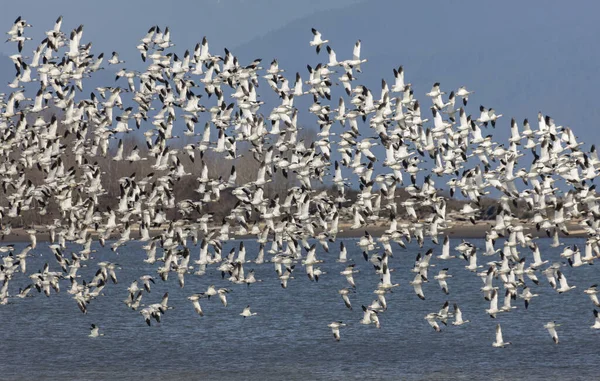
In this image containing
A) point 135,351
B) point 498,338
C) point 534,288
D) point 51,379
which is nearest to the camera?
point 51,379

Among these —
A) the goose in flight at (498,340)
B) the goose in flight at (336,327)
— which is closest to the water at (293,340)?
the goose in flight at (336,327)

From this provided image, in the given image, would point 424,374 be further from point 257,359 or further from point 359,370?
point 257,359

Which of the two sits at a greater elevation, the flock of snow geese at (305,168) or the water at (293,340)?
the flock of snow geese at (305,168)

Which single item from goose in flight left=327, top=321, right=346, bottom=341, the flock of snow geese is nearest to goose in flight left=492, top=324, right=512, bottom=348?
the flock of snow geese

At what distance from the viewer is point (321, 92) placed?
130 ft

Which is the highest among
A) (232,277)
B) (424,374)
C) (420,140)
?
(420,140)

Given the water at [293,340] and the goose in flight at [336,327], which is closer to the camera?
the water at [293,340]

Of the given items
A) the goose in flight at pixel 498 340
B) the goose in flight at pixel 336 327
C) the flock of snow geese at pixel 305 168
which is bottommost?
the goose in flight at pixel 498 340

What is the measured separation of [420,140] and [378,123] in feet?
5.14

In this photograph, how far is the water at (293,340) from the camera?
3962 centimetres

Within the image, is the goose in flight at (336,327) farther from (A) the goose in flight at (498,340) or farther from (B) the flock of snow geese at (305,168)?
(A) the goose in flight at (498,340)

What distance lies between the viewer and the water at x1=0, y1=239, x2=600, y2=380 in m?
39.6

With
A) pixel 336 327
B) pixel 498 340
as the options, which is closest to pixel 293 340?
pixel 336 327

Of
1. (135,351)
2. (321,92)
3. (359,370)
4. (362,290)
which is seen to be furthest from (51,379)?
(362,290)
